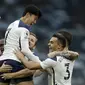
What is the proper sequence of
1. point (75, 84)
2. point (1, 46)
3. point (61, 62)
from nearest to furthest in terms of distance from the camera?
1. point (61, 62)
2. point (1, 46)
3. point (75, 84)

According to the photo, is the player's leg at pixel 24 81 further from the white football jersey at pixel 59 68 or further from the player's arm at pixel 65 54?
the player's arm at pixel 65 54

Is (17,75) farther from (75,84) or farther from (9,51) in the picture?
(75,84)

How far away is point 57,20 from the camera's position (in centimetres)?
797

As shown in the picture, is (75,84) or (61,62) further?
(75,84)

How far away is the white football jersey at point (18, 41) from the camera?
3979 mm

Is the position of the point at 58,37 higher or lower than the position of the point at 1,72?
higher

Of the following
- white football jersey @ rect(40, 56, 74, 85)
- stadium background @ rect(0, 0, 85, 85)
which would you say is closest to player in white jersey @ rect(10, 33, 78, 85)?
white football jersey @ rect(40, 56, 74, 85)

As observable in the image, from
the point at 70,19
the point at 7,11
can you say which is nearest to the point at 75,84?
the point at 70,19

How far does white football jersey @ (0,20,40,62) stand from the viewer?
157 inches

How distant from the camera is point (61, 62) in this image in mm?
3861

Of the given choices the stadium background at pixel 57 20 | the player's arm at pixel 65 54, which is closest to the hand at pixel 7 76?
the player's arm at pixel 65 54

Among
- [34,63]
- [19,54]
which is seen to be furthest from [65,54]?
[19,54]

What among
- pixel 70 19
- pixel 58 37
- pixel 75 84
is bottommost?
pixel 75 84

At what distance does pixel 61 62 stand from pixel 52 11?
4241mm
